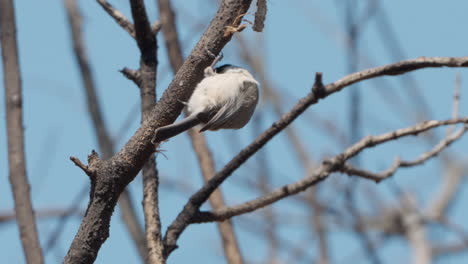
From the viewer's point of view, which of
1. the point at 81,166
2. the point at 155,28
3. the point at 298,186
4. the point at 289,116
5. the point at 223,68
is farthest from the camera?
the point at 223,68

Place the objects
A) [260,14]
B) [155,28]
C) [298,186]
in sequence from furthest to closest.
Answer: [155,28]
[298,186]
[260,14]

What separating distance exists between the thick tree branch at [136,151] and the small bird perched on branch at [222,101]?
1.28 feet

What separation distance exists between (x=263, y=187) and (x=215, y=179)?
1.75 metres

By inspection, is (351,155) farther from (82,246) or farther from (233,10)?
(82,246)

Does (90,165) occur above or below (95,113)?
below

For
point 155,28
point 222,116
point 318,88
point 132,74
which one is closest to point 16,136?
point 132,74

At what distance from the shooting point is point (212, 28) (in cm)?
171

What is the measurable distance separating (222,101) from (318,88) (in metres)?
0.50

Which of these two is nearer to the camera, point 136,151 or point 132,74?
point 136,151

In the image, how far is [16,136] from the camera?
2283mm

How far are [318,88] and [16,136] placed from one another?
3.66 ft

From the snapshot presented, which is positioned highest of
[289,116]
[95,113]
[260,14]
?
[95,113]

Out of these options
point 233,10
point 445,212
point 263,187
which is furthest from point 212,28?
point 445,212

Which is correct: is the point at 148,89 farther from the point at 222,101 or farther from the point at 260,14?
the point at 260,14
